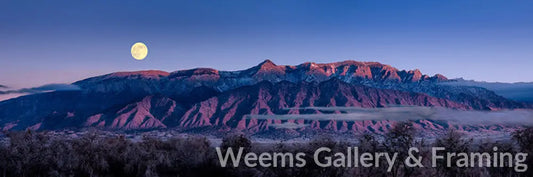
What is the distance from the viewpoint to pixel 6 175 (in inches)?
1441

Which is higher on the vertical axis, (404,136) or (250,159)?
(404,136)

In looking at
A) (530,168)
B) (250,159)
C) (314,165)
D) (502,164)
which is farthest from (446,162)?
(250,159)

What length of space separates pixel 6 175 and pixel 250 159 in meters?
24.0

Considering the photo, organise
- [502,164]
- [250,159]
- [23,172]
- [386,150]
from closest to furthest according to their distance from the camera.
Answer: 1. [23,172]
2. [386,150]
3. [502,164]
4. [250,159]

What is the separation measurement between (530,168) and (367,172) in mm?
Result: 17063

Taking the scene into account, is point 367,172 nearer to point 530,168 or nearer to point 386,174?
point 386,174

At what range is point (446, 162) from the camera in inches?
1641

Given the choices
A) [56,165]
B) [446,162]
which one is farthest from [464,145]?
[56,165]

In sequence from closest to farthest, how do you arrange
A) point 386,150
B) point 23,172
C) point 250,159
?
1. point 23,172
2. point 386,150
3. point 250,159

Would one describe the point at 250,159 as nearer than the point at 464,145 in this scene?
No

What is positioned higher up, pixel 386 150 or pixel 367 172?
pixel 386 150

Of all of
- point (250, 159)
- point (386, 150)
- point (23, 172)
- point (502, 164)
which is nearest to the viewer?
point (23, 172)

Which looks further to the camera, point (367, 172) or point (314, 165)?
point (367, 172)

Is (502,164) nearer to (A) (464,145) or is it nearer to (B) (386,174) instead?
(A) (464,145)
